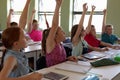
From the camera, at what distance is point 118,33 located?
514 cm

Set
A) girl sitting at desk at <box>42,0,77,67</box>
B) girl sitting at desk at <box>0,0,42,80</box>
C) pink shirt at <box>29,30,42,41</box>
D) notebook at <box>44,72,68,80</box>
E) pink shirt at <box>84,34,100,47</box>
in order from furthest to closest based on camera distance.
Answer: pink shirt at <box>29,30,42,41</box>
pink shirt at <box>84,34,100,47</box>
girl sitting at desk at <box>42,0,77,67</box>
notebook at <box>44,72,68,80</box>
girl sitting at desk at <box>0,0,42,80</box>

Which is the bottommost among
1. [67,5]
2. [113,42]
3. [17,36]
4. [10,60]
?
[113,42]

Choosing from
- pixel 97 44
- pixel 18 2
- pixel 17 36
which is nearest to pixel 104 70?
pixel 17 36

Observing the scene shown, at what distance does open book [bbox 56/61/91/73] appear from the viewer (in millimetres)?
2084

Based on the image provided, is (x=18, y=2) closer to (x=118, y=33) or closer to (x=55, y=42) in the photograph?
(x=118, y=33)

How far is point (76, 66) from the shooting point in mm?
2252

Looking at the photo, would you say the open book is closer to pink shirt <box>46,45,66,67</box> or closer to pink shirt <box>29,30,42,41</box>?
pink shirt <box>46,45,66,67</box>

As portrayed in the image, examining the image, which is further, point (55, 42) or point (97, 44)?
point (97, 44)

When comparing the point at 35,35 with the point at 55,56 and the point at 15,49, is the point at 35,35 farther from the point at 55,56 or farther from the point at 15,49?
the point at 15,49

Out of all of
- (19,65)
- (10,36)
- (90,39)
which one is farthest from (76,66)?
(90,39)

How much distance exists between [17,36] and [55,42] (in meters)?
0.77

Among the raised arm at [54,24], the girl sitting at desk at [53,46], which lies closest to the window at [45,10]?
the girl sitting at desk at [53,46]

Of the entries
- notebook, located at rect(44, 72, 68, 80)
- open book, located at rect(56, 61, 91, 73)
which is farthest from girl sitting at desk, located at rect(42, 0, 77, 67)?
notebook, located at rect(44, 72, 68, 80)

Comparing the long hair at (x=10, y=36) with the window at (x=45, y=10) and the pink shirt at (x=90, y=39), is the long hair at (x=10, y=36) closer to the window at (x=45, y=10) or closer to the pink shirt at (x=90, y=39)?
the pink shirt at (x=90, y=39)
